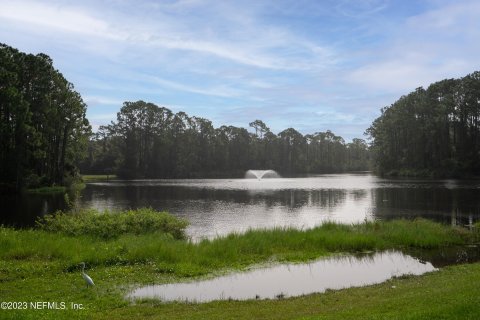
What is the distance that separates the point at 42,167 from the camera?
68000mm

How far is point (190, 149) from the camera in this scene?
141000 mm

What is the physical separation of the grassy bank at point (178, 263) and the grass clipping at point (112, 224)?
60 mm

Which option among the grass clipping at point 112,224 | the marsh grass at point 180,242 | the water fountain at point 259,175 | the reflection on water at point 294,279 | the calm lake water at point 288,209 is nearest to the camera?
the reflection on water at point 294,279

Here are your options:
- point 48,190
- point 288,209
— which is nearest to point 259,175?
point 48,190

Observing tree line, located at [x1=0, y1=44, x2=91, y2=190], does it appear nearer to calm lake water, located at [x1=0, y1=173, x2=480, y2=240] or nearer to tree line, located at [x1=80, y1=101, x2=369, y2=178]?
calm lake water, located at [x1=0, y1=173, x2=480, y2=240]

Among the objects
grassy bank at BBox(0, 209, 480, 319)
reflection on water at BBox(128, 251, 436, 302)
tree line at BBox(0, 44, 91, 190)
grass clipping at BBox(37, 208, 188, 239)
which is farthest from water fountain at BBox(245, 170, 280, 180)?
reflection on water at BBox(128, 251, 436, 302)

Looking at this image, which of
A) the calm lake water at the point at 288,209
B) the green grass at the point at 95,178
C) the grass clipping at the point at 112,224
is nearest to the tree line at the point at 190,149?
the green grass at the point at 95,178

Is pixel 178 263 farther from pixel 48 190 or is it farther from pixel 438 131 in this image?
pixel 438 131

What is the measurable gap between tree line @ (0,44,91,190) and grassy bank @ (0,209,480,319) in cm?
3508

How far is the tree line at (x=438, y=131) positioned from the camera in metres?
94.3

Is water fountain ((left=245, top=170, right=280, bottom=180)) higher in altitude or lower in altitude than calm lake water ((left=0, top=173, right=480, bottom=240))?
higher

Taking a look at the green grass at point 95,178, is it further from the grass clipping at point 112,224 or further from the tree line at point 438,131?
the grass clipping at point 112,224

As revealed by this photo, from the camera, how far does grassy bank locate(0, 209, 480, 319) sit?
10.6 meters

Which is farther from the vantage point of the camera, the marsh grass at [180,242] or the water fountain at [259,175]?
the water fountain at [259,175]
